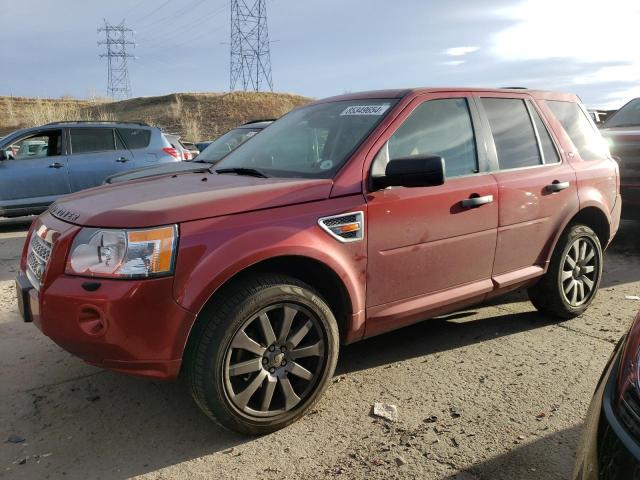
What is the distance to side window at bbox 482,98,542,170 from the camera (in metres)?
3.78

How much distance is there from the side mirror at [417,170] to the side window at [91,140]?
8.01 metres

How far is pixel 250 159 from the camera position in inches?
147

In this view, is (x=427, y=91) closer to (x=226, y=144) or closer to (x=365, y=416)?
(x=365, y=416)

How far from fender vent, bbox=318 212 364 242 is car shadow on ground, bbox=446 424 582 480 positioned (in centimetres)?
126

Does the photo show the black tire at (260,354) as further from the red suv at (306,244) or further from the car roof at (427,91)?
the car roof at (427,91)

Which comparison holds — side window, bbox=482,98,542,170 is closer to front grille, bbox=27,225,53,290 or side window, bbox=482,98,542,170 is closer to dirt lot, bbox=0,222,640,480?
dirt lot, bbox=0,222,640,480

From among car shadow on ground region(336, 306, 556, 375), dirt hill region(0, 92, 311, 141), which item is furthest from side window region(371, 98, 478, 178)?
dirt hill region(0, 92, 311, 141)

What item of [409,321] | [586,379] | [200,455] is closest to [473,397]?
[409,321]

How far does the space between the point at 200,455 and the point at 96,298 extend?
930 millimetres

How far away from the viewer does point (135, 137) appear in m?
9.96

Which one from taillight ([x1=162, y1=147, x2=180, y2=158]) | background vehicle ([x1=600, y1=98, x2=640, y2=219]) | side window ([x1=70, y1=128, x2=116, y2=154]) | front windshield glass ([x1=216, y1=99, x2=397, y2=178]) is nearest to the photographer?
front windshield glass ([x1=216, y1=99, x2=397, y2=178])

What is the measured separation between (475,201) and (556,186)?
36.2 inches

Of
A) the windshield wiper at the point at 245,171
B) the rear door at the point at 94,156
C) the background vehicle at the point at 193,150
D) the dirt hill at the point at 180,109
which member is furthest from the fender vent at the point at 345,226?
the dirt hill at the point at 180,109

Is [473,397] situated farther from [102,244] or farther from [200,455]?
[102,244]
